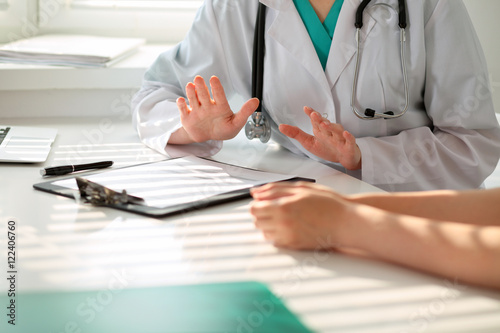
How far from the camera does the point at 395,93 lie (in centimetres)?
137

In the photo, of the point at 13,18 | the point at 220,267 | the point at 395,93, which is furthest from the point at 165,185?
the point at 13,18

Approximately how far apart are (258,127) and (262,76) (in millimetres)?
136

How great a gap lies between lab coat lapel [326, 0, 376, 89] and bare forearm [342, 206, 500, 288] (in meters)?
0.61

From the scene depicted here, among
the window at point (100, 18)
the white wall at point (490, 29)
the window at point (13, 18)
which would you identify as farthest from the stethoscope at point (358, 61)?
the window at point (13, 18)

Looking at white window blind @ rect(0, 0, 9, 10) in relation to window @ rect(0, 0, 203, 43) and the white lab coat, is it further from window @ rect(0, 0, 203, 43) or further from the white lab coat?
the white lab coat

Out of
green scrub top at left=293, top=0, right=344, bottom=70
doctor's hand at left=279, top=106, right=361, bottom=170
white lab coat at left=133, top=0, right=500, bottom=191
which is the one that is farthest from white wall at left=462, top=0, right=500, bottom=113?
doctor's hand at left=279, top=106, right=361, bottom=170

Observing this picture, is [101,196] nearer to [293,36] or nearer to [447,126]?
[293,36]

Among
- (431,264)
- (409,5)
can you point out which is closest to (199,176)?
(431,264)

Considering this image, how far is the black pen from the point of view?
3.81ft

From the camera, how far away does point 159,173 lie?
3.80 feet

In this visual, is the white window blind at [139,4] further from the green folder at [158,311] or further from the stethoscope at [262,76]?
the green folder at [158,311]

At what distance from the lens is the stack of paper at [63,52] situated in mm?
1788

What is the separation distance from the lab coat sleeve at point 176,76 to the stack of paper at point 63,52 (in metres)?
0.28

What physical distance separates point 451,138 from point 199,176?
23.9 inches
